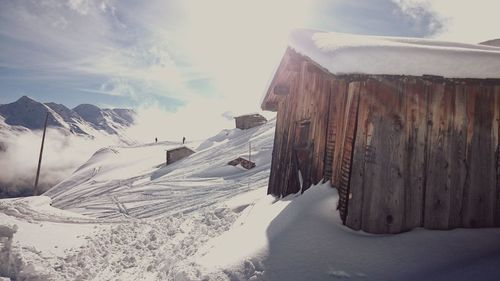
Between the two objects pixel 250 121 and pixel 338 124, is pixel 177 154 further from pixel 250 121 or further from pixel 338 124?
pixel 338 124

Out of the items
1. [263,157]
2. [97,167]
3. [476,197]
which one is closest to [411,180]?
[476,197]

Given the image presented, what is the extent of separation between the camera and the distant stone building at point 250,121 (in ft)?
174

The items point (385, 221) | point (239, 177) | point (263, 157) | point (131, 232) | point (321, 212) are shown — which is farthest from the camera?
point (263, 157)

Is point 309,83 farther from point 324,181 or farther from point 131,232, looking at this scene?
point 131,232

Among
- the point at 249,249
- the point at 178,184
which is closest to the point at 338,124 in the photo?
the point at 249,249

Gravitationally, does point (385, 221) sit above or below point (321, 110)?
below

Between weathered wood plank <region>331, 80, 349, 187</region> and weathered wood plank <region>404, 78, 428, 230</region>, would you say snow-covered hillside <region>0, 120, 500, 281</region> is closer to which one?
weathered wood plank <region>331, 80, 349, 187</region>

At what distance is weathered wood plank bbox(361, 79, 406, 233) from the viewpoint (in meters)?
4.50

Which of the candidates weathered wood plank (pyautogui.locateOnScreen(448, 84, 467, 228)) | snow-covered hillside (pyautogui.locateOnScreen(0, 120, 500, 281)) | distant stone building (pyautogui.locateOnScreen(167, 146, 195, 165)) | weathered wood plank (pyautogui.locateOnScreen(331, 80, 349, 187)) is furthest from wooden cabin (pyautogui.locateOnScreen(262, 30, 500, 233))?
distant stone building (pyautogui.locateOnScreen(167, 146, 195, 165))

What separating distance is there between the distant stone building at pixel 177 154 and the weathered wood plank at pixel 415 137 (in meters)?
42.0

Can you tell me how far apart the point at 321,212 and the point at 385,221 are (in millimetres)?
814

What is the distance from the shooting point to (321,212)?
15.7ft

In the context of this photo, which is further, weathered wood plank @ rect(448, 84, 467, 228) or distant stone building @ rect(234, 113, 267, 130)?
distant stone building @ rect(234, 113, 267, 130)

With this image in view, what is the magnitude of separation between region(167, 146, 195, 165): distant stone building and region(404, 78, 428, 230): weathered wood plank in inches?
1653
